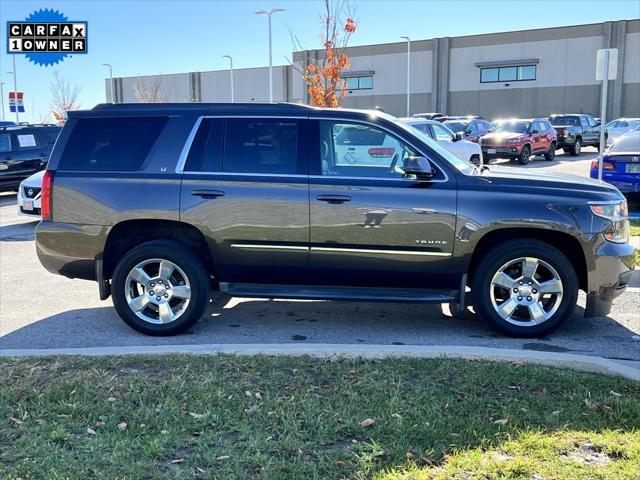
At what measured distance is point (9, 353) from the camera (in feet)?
16.3

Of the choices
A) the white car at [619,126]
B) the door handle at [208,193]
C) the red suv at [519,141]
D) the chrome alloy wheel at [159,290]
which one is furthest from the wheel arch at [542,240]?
the white car at [619,126]

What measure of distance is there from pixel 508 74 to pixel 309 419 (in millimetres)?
48184

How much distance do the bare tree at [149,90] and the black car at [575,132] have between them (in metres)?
42.7

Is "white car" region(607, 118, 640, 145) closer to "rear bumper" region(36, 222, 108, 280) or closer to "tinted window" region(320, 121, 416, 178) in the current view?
"tinted window" region(320, 121, 416, 178)

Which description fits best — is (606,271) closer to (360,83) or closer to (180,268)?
(180,268)

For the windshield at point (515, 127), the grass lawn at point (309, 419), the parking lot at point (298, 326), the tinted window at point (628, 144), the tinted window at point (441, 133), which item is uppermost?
the windshield at point (515, 127)

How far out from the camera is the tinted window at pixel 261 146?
5.58 meters

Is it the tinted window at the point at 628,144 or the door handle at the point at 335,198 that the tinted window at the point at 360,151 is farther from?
the tinted window at the point at 628,144

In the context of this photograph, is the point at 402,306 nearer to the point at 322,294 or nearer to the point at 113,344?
the point at 322,294

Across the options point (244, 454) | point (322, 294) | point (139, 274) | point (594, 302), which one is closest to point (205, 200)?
point (139, 274)

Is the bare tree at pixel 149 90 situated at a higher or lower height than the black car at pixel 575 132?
higher

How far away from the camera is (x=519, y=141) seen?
2375cm

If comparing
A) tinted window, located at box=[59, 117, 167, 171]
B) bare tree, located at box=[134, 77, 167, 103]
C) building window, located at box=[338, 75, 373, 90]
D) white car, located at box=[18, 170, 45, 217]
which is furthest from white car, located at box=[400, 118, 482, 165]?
bare tree, located at box=[134, 77, 167, 103]

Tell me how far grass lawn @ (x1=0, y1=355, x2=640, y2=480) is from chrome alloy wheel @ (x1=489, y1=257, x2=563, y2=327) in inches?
42.6
